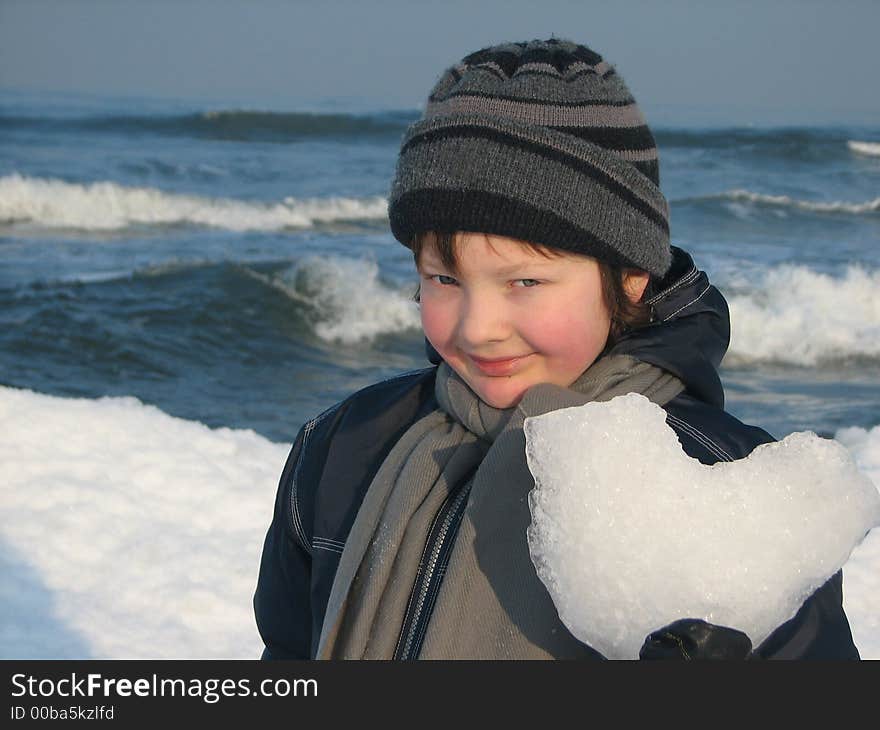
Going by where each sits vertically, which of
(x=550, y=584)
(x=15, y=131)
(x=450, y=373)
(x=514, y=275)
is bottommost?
(x=15, y=131)

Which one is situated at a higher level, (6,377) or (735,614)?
(735,614)

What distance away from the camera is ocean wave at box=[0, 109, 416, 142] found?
95.5 ft

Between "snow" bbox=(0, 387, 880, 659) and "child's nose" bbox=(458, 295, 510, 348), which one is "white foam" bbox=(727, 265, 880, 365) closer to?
"snow" bbox=(0, 387, 880, 659)

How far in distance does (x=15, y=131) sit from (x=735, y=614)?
29.3 m

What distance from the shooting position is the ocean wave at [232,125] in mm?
29109

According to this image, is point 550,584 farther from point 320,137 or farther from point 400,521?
point 320,137

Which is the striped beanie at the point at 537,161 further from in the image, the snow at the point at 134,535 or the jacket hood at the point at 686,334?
the snow at the point at 134,535

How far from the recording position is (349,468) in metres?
1.77

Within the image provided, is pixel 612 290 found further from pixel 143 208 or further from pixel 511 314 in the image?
pixel 143 208

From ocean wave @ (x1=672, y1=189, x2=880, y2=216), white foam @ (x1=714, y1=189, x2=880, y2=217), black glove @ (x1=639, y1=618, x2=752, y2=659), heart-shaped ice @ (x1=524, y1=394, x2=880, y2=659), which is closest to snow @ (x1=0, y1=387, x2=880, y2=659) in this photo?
heart-shaped ice @ (x1=524, y1=394, x2=880, y2=659)

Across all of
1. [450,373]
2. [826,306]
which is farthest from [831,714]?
[826,306]

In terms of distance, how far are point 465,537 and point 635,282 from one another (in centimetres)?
51

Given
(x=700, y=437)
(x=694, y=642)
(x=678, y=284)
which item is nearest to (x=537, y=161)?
(x=678, y=284)

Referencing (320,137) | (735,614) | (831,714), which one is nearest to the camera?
(735,614)
